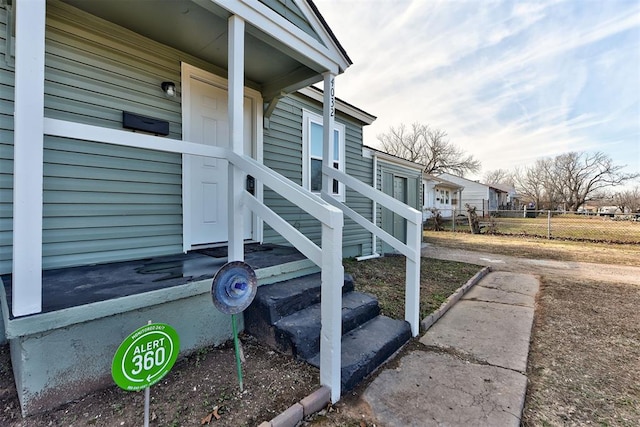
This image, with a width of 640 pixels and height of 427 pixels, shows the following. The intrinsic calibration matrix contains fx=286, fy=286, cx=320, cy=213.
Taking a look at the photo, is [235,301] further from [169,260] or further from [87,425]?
[169,260]

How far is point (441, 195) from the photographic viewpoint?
2448cm

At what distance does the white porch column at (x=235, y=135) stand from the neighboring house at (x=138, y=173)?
0.04 feet

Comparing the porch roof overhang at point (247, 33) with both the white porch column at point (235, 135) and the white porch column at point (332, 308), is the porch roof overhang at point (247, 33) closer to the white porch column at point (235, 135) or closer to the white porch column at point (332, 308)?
the white porch column at point (235, 135)

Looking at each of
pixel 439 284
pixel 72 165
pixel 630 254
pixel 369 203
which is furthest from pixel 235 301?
pixel 630 254

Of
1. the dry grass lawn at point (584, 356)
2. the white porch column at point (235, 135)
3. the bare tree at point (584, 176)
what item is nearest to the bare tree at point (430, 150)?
the bare tree at point (584, 176)

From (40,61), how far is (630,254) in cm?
1201

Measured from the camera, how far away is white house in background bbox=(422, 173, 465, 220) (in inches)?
823

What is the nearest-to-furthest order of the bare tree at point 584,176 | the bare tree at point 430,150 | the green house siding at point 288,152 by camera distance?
1. the green house siding at point 288,152
2. the bare tree at point 430,150
3. the bare tree at point 584,176

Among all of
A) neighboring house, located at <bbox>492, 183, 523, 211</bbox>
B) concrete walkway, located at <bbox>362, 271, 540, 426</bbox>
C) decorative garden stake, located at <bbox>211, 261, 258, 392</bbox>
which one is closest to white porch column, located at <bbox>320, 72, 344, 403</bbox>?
concrete walkway, located at <bbox>362, 271, 540, 426</bbox>

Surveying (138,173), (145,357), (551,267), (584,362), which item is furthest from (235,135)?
(551,267)

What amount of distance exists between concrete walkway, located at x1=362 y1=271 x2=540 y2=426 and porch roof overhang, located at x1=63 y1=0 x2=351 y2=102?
318 cm

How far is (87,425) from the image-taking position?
151 centimetres

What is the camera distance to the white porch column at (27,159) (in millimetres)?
1528

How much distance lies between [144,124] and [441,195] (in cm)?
2464
